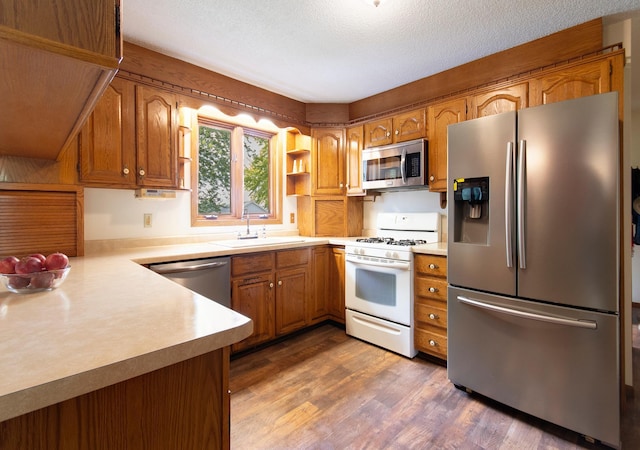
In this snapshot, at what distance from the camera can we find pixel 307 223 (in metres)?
3.50

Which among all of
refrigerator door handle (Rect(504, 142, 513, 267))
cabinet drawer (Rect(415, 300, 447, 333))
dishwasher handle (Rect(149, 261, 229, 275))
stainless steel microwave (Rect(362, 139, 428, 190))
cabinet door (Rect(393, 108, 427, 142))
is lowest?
cabinet drawer (Rect(415, 300, 447, 333))

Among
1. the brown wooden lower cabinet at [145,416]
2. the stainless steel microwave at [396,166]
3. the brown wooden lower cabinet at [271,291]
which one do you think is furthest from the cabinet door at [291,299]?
the brown wooden lower cabinet at [145,416]

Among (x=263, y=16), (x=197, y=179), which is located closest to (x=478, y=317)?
(x=263, y=16)

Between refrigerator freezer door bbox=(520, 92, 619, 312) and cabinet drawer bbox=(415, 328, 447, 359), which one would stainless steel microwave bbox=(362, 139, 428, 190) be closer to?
refrigerator freezer door bbox=(520, 92, 619, 312)

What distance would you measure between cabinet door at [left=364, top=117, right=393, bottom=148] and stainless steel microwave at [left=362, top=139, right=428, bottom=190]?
0.08 m

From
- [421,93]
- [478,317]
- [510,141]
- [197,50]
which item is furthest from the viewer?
[421,93]

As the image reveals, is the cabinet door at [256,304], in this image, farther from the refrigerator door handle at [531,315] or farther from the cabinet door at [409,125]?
the cabinet door at [409,125]

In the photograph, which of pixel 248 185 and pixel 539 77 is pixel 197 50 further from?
pixel 539 77

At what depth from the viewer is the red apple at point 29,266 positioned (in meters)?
1.02

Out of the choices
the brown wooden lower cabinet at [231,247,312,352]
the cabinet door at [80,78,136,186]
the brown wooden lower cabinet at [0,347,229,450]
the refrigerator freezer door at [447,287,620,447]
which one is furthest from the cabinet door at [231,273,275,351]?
the brown wooden lower cabinet at [0,347,229,450]

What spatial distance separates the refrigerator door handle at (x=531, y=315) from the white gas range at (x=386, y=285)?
57cm

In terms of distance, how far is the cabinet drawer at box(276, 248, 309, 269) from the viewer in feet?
8.84

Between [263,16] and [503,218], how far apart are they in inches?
75.4

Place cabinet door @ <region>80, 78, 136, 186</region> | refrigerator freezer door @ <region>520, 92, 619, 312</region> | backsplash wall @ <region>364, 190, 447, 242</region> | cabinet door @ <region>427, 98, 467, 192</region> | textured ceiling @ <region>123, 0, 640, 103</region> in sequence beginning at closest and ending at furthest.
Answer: refrigerator freezer door @ <region>520, 92, 619, 312</region>, textured ceiling @ <region>123, 0, 640, 103</region>, cabinet door @ <region>80, 78, 136, 186</region>, cabinet door @ <region>427, 98, 467, 192</region>, backsplash wall @ <region>364, 190, 447, 242</region>
